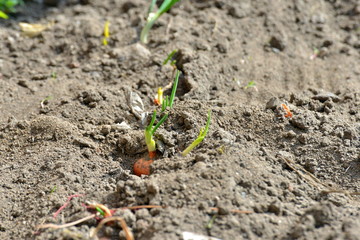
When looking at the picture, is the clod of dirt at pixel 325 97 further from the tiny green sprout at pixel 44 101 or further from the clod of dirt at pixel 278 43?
the tiny green sprout at pixel 44 101

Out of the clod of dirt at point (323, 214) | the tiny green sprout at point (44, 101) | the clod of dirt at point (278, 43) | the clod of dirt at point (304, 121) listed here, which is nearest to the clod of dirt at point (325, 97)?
the clod of dirt at point (304, 121)

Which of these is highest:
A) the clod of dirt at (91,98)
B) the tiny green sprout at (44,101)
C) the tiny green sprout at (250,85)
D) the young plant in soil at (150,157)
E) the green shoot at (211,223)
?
the tiny green sprout at (250,85)

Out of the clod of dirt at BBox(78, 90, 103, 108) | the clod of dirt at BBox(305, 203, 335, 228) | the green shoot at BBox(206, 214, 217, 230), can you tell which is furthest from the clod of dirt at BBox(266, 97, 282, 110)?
the clod of dirt at BBox(78, 90, 103, 108)

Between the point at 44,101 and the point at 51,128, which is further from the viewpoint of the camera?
the point at 44,101

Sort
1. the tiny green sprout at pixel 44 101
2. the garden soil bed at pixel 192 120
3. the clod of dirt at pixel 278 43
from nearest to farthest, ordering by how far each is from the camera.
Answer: the garden soil bed at pixel 192 120 < the tiny green sprout at pixel 44 101 < the clod of dirt at pixel 278 43

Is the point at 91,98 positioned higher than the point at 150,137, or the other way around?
the point at 150,137

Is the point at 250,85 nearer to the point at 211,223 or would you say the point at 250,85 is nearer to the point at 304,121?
the point at 304,121

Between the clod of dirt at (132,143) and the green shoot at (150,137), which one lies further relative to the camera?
the clod of dirt at (132,143)

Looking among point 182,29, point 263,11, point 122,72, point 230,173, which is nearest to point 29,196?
point 230,173

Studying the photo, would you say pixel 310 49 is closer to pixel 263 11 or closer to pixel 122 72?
pixel 263 11

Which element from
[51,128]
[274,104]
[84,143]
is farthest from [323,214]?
[51,128]
